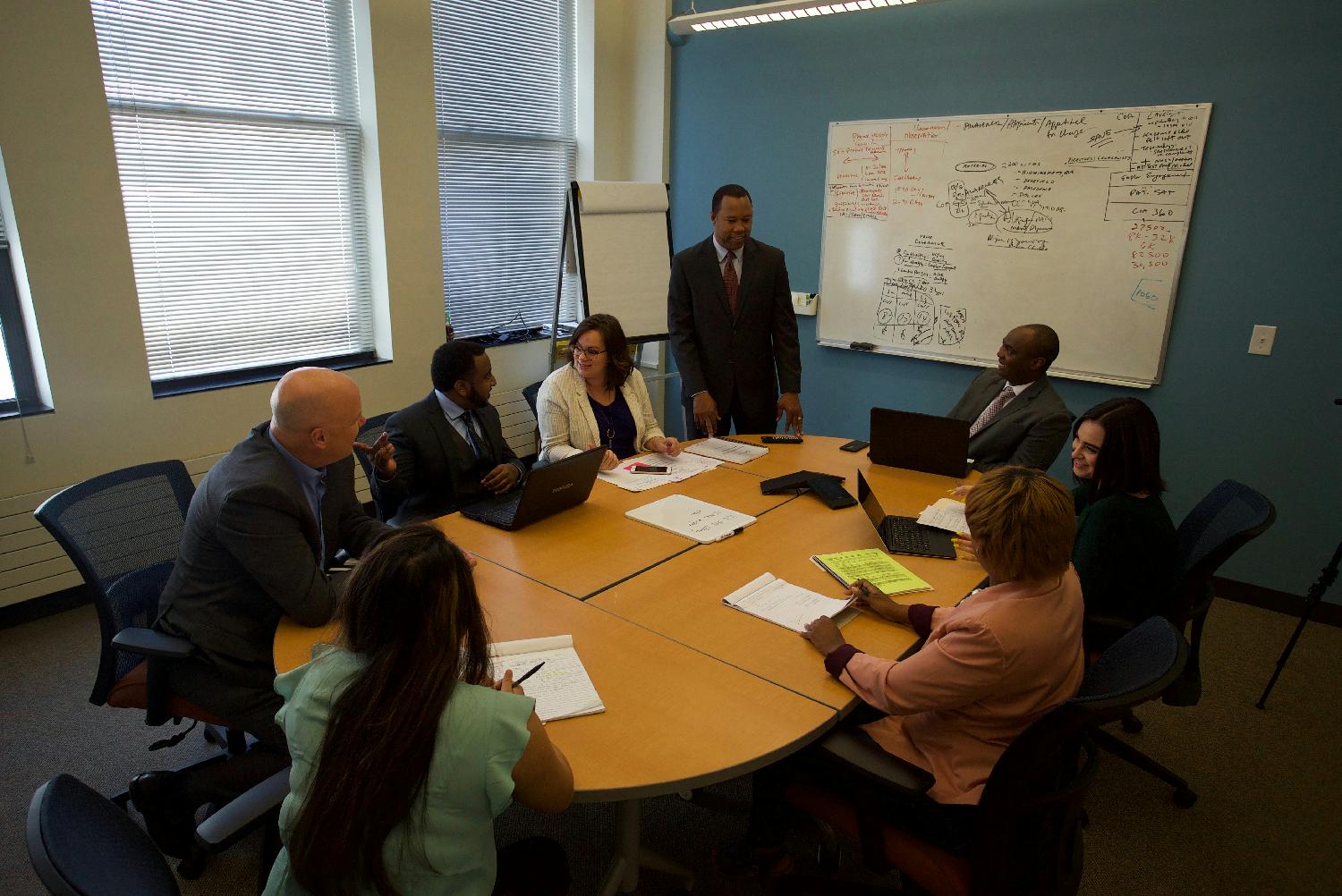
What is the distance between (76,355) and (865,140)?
12.8 ft

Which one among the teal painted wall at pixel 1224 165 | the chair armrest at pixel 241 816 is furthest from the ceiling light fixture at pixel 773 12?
the chair armrest at pixel 241 816

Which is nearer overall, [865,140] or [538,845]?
[538,845]

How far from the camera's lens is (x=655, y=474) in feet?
9.72

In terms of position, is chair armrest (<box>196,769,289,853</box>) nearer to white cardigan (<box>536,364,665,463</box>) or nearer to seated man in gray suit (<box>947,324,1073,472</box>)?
white cardigan (<box>536,364,665,463</box>)

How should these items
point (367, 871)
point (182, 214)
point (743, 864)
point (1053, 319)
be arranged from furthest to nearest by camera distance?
point (1053, 319) → point (182, 214) → point (743, 864) → point (367, 871)

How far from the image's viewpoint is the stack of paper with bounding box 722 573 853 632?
192cm

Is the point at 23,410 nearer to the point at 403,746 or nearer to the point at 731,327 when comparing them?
the point at 731,327

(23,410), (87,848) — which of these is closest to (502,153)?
(23,410)

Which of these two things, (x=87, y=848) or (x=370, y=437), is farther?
(x=370, y=437)

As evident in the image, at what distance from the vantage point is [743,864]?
82.0 inches

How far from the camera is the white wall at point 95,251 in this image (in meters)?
2.98

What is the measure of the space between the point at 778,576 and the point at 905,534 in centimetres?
52

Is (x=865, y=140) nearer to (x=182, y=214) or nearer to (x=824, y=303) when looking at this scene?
(x=824, y=303)

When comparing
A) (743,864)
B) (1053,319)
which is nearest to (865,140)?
(1053,319)
